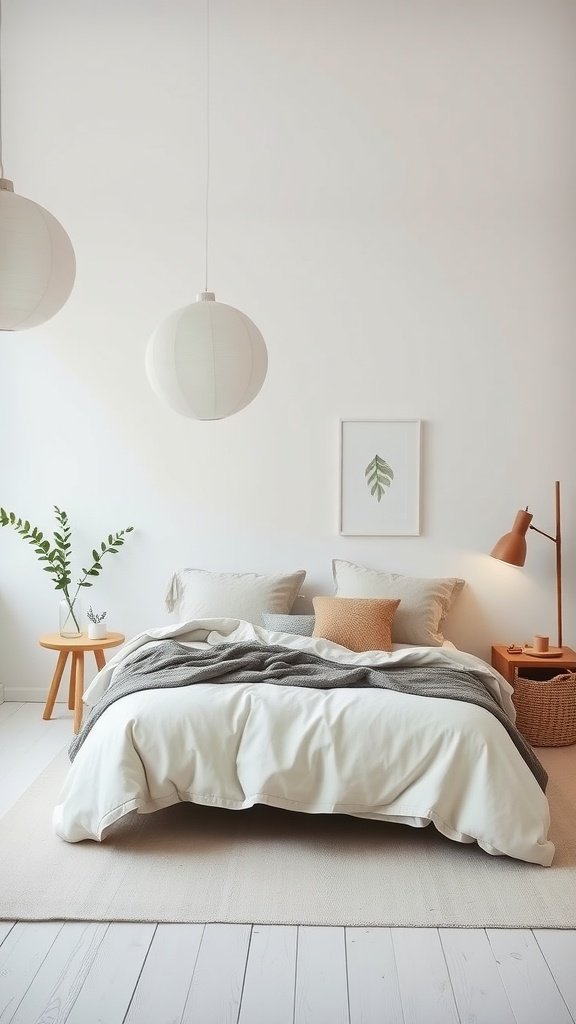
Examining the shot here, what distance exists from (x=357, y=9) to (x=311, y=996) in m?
4.83

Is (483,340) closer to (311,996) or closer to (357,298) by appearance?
(357,298)

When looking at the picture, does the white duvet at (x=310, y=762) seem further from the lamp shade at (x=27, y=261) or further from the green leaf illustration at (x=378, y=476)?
the green leaf illustration at (x=378, y=476)

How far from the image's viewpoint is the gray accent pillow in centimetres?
473

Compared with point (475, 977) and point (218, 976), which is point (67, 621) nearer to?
point (218, 976)

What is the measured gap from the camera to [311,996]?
7.97ft

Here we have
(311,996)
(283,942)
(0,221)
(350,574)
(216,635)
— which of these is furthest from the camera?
(350,574)

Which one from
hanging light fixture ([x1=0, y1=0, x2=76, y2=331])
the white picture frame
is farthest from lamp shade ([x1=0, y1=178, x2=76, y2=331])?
the white picture frame

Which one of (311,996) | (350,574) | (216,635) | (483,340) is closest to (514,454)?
(483,340)

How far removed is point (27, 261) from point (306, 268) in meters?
3.41

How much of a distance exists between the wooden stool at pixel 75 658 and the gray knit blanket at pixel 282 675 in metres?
0.79

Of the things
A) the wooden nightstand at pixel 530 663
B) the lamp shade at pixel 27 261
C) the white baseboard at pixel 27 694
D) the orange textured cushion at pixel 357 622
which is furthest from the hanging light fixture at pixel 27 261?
the white baseboard at pixel 27 694

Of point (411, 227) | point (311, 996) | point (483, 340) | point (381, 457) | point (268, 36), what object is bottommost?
point (311, 996)

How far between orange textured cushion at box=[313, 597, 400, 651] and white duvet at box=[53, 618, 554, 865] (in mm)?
994

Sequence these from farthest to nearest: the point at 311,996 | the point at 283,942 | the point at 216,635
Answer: the point at 216,635 → the point at 283,942 → the point at 311,996
